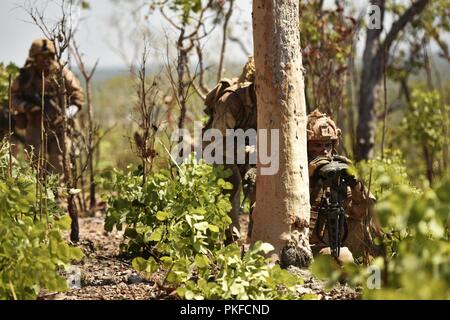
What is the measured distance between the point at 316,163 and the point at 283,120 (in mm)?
564

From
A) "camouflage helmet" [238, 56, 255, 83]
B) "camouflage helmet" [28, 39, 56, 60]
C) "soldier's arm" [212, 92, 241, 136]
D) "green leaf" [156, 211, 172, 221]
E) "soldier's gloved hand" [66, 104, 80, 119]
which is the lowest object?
"green leaf" [156, 211, 172, 221]

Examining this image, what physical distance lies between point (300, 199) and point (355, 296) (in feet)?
3.30

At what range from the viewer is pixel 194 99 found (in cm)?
1354

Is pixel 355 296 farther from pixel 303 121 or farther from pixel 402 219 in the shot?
pixel 402 219

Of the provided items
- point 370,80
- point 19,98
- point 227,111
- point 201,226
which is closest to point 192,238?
point 201,226

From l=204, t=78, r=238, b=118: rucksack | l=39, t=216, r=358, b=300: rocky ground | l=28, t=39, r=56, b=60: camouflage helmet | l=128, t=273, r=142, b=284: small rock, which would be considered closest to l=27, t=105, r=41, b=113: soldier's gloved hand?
l=28, t=39, r=56, b=60: camouflage helmet

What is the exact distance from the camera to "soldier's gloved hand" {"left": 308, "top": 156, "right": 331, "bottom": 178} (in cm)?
653

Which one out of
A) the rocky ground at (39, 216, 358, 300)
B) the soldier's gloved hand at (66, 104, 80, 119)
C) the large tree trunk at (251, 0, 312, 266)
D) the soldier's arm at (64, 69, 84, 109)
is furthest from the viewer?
the soldier's arm at (64, 69, 84, 109)

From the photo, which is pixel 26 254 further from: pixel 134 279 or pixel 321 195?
pixel 321 195

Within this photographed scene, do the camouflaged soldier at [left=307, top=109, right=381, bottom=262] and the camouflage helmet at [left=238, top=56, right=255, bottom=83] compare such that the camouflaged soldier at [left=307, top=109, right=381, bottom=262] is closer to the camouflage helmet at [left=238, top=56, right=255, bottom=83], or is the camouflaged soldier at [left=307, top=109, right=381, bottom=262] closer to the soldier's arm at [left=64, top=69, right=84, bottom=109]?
the camouflage helmet at [left=238, top=56, right=255, bottom=83]

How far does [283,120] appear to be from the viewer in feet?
20.4
